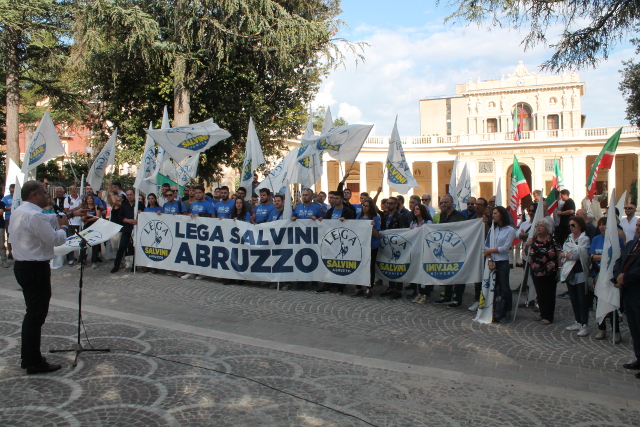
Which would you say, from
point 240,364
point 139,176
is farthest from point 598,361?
point 139,176

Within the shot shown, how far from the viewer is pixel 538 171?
2176 inches

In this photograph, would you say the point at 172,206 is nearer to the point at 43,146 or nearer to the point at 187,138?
the point at 187,138

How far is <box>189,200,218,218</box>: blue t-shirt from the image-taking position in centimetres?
1065

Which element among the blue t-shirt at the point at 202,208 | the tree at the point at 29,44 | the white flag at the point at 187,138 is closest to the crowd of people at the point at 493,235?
the blue t-shirt at the point at 202,208

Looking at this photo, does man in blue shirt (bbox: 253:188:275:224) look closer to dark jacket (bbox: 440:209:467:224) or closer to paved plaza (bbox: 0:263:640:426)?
paved plaza (bbox: 0:263:640:426)

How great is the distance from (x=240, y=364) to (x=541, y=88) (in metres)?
70.8

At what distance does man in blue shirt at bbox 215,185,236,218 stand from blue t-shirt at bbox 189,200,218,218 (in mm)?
120

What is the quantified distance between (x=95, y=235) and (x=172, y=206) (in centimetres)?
517

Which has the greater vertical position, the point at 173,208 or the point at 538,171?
the point at 538,171

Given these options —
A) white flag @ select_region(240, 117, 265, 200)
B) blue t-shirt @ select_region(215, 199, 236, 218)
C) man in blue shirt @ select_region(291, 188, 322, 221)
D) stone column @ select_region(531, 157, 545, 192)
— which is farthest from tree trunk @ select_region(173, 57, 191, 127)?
stone column @ select_region(531, 157, 545, 192)

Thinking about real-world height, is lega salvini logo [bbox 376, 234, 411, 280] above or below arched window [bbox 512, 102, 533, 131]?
below

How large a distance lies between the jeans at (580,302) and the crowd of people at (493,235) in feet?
0.04

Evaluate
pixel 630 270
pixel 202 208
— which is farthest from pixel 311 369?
pixel 202 208

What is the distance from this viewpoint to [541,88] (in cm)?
6669
